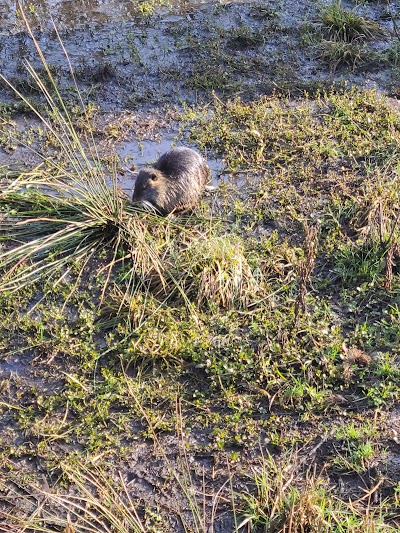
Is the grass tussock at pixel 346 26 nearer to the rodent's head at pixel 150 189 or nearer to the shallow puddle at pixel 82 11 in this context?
the shallow puddle at pixel 82 11

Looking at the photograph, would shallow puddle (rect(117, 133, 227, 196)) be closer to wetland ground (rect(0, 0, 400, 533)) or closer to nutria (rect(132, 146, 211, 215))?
wetland ground (rect(0, 0, 400, 533))

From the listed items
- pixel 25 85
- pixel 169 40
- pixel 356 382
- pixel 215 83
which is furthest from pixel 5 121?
pixel 356 382

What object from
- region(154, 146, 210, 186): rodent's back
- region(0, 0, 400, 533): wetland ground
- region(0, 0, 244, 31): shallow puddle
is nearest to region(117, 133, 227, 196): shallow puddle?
region(0, 0, 400, 533): wetland ground

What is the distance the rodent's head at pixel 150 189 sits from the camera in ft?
16.7

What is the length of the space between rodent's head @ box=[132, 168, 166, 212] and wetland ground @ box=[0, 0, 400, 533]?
8.4 inches

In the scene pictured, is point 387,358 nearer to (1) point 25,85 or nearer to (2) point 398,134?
(2) point 398,134

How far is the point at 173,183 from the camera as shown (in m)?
5.16

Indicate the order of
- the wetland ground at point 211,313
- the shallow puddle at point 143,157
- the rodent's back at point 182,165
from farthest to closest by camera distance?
the shallow puddle at point 143,157 → the rodent's back at point 182,165 → the wetland ground at point 211,313

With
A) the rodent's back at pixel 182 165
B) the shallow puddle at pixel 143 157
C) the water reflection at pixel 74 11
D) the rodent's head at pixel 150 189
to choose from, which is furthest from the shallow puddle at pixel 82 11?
the rodent's head at pixel 150 189

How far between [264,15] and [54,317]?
5.75 meters

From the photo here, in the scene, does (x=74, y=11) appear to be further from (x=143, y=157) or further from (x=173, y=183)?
(x=173, y=183)

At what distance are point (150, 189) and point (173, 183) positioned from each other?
195mm

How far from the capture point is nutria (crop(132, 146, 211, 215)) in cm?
511

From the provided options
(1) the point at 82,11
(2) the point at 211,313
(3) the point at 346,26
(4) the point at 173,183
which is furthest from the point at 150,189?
(1) the point at 82,11
